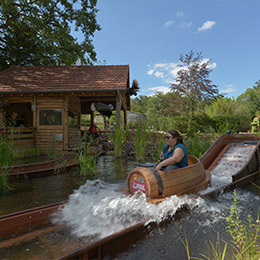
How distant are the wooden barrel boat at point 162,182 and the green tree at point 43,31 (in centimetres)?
1132

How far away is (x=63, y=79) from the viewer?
1076cm

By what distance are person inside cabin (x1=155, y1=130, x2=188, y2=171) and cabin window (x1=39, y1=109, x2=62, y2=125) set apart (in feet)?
25.2

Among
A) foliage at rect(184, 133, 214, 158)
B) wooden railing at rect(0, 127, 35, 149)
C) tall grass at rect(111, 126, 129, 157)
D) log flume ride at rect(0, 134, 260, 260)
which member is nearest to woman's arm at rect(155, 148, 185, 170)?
log flume ride at rect(0, 134, 260, 260)

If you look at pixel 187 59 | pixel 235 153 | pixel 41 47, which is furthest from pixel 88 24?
pixel 235 153

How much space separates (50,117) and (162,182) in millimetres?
8590

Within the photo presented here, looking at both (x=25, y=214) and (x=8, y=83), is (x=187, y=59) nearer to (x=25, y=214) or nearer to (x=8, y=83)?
(x=8, y=83)

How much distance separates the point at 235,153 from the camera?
6422 mm

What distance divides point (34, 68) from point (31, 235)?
490 inches

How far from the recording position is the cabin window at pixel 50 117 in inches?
401

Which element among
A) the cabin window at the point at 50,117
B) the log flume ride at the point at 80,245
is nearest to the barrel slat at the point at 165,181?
the log flume ride at the point at 80,245

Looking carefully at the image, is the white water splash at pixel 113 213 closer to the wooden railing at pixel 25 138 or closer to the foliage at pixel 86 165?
the foliage at pixel 86 165

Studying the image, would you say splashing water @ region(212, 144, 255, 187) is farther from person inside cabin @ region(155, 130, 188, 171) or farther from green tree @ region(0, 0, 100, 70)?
green tree @ region(0, 0, 100, 70)

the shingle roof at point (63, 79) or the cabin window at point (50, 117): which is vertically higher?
the shingle roof at point (63, 79)

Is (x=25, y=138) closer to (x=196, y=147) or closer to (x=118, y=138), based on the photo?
(x=118, y=138)
